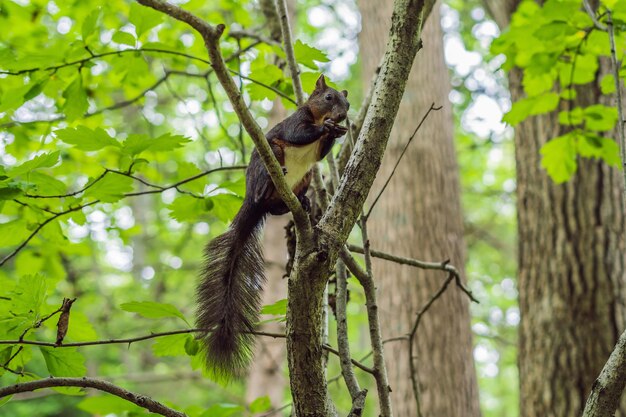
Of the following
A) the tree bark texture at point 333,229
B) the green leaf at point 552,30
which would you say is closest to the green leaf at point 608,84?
the green leaf at point 552,30

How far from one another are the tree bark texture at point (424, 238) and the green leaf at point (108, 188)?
233 centimetres

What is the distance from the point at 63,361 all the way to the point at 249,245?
729 mm

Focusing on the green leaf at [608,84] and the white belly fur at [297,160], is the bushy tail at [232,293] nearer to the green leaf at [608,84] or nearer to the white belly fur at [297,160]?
the white belly fur at [297,160]

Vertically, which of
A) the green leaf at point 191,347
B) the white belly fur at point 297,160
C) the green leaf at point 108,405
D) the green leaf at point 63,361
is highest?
the white belly fur at point 297,160

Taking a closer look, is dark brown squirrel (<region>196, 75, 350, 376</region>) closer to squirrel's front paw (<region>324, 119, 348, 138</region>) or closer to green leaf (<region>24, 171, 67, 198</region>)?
squirrel's front paw (<region>324, 119, 348, 138</region>)

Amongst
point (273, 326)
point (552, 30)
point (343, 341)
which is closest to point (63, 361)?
→ point (343, 341)

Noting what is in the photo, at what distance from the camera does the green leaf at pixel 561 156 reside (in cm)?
261

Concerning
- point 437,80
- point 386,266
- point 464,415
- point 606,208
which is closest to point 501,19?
point 437,80

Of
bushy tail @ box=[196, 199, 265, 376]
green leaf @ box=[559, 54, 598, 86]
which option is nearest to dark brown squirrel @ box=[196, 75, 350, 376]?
bushy tail @ box=[196, 199, 265, 376]

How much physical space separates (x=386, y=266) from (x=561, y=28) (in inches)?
84.4

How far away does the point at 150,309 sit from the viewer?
1.57m

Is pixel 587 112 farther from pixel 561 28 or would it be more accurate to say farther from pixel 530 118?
pixel 530 118

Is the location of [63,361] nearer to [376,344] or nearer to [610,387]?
[376,344]

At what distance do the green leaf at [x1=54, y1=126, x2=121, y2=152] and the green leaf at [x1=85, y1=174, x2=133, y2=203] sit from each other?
0.34 ft
